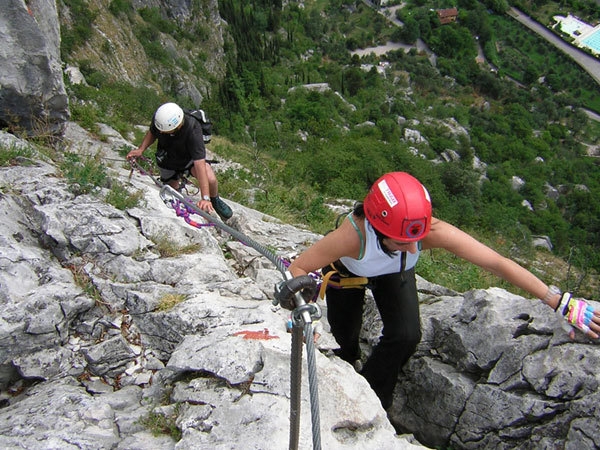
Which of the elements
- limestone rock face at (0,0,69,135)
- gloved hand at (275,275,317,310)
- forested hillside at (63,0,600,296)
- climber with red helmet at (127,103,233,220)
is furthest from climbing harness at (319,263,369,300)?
limestone rock face at (0,0,69,135)

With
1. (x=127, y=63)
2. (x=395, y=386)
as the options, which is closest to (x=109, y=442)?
(x=395, y=386)

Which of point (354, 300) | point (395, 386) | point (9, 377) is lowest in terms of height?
point (395, 386)

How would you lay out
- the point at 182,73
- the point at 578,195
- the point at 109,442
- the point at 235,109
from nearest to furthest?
1. the point at 109,442
2. the point at 182,73
3. the point at 235,109
4. the point at 578,195

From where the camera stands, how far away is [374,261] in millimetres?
3412

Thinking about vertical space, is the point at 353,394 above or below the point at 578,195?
above

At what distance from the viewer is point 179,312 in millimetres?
3889

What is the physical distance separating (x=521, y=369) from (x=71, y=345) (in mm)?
3813

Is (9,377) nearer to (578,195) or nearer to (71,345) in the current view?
(71,345)

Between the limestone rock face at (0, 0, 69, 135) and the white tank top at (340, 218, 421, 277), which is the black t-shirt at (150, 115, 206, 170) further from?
the white tank top at (340, 218, 421, 277)

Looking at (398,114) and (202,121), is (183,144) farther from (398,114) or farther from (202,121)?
(398,114)

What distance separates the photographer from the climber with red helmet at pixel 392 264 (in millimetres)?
3076

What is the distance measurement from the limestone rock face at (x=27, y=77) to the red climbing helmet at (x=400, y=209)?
19.9 ft

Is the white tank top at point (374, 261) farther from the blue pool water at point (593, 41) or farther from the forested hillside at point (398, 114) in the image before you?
the blue pool water at point (593, 41)

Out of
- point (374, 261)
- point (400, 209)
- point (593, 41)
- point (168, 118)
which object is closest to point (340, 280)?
point (374, 261)
